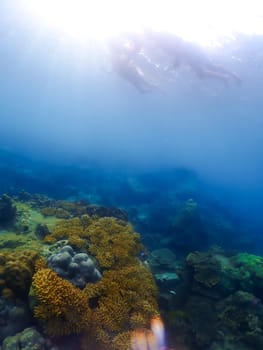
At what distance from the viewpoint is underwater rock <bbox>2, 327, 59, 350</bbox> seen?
5.36 metres

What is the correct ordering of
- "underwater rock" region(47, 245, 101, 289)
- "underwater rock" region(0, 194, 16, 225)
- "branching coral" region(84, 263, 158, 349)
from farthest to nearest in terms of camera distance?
"underwater rock" region(0, 194, 16, 225)
"underwater rock" region(47, 245, 101, 289)
"branching coral" region(84, 263, 158, 349)

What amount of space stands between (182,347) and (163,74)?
30.9 m

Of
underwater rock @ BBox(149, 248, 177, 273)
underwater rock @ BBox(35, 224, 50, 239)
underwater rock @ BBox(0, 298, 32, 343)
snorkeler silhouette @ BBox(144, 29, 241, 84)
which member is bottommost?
underwater rock @ BBox(0, 298, 32, 343)

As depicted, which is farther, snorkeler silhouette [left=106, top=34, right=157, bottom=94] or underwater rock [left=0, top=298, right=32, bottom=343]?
snorkeler silhouette [left=106, top=34, right=157, bottom=94]

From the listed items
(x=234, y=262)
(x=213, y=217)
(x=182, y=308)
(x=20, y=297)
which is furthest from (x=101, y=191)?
(x=20, y=297)

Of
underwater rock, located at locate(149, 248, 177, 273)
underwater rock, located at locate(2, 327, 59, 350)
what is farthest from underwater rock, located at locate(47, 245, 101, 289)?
underwater rock, located at locate(149, 248, 177, 273)

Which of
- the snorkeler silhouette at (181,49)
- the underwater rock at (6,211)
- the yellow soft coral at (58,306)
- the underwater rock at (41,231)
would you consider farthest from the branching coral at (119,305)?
the snorkeler silhouette at (181,49)

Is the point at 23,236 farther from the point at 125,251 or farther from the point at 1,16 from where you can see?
the point at 1,16

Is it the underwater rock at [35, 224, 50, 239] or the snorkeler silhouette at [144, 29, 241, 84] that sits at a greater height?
the snorkeler silhouette at [144, 29, 241, 84]

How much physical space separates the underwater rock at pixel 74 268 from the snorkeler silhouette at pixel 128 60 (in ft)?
63.3

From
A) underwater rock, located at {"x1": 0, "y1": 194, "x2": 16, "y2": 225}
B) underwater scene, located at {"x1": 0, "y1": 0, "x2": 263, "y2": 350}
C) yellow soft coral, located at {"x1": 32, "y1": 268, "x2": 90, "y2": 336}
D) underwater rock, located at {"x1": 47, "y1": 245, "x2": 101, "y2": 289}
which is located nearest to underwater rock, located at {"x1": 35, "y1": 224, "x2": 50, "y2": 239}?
underwater scene, located at {"x1": 0, "y1": 0, "x2": 263, "y2": 350}

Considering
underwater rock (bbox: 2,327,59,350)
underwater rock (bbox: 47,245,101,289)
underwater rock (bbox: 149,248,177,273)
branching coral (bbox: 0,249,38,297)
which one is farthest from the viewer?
underwater rock (bbox: 149,248,177,273)

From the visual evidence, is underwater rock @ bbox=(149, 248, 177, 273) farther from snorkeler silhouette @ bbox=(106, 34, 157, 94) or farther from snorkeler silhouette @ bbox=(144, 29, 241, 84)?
snorkeler silhouette @ bbox=(106, 34, 157, 94)

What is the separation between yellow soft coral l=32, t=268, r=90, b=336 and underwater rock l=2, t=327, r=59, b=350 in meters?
0.18
